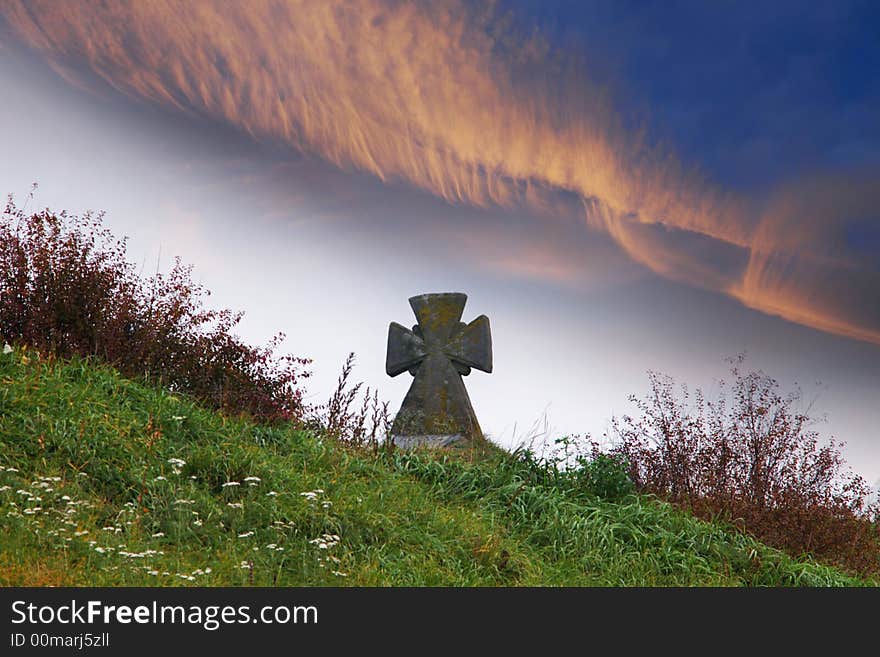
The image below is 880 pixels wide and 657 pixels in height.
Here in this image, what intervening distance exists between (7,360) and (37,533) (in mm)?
3728

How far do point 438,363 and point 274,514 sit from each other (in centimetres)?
648

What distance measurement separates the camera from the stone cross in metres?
12.1

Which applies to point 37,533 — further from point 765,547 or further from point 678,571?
point 765,547

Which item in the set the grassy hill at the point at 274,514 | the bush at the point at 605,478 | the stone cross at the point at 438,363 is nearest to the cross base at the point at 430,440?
the stone cross at the point at 438,363

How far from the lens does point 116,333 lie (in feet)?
32.7

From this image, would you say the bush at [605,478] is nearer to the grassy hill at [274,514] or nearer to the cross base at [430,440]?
the grassy hill at [274,514]

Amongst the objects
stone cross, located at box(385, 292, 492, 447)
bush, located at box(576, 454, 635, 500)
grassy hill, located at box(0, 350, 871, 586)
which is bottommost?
grassy hill, located at box(0, 350, 871, 586)

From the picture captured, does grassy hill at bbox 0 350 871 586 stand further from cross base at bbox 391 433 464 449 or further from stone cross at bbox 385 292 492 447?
stone cross at bbox 385 292 492 447

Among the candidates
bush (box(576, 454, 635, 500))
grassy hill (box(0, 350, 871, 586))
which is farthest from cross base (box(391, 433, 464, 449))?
bush (box(576, 454, 635, 500))

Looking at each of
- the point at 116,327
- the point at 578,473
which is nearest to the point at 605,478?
the point at 578,473

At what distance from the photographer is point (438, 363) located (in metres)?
12.5

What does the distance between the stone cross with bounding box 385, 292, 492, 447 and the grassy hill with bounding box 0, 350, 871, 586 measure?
2.45 metres

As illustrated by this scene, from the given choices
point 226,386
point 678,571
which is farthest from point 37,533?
point 678,571

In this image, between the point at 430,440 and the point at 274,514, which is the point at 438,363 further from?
the point at 274,514
